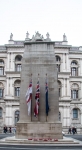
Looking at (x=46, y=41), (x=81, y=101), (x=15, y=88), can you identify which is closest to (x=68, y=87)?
(x=81, y=101)

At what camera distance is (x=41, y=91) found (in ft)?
86.7

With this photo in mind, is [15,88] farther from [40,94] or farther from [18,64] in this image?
[40,94]

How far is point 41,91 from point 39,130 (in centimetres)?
335

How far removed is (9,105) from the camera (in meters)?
64.1

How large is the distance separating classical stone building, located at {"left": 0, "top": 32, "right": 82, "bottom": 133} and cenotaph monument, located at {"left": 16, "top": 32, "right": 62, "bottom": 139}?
37.5 meters

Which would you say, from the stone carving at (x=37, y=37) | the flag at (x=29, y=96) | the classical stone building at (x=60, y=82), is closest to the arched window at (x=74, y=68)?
the classical stone building at (x=60, y=82)

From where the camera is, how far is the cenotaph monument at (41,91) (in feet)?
83.6

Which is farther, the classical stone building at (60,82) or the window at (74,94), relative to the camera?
the window at (74,94)

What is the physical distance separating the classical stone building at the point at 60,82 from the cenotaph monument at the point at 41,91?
3750 cm

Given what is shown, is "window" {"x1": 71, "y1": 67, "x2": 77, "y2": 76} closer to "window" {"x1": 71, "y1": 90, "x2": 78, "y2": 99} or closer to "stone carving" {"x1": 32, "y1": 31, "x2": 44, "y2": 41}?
"window" {"x1": 71, "y1": 90, "x2": 78, "y2": 99}

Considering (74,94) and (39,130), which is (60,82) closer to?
(74,94)

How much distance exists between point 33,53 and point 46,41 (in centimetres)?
160

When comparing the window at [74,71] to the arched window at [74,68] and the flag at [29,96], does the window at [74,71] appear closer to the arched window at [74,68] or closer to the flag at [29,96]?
the arched window at [74,68]

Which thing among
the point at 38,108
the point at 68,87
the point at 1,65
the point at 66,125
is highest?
the point at 1,65
